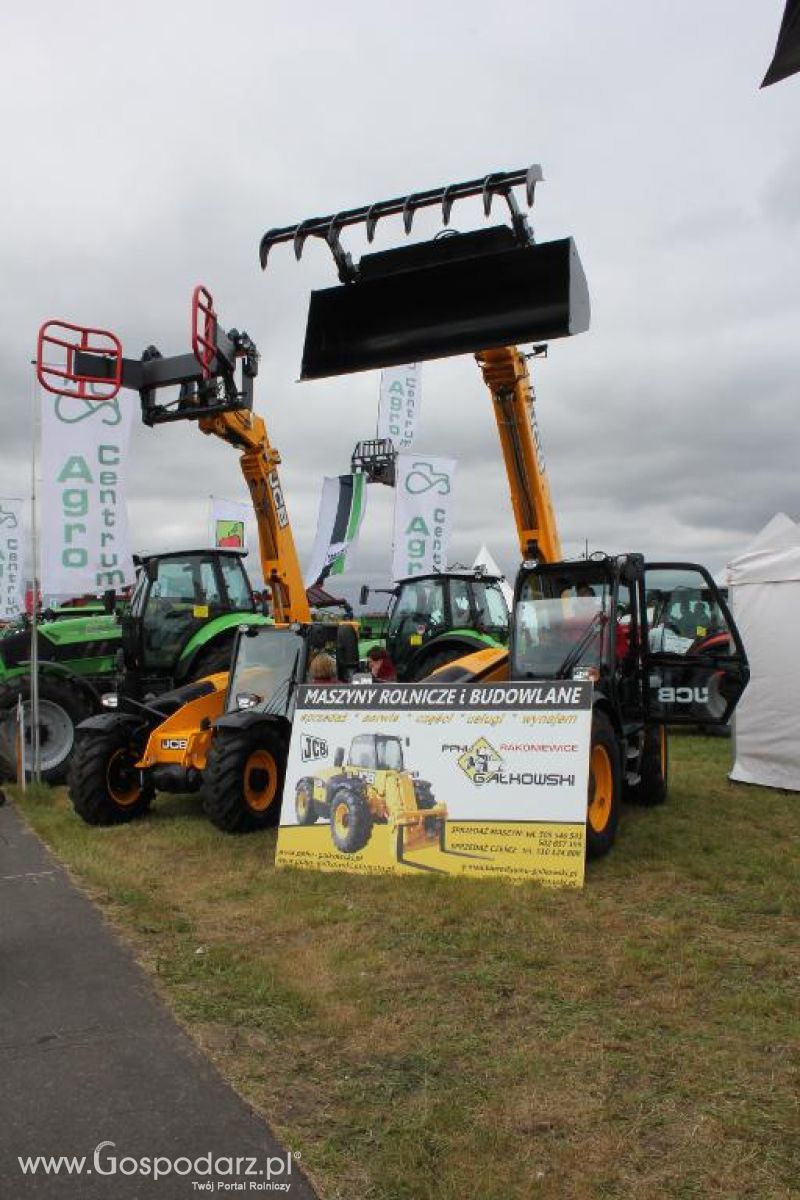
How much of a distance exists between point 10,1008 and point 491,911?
97.4 inches

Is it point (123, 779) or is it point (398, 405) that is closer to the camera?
point (123, 779)

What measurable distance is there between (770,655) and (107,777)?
251 inches

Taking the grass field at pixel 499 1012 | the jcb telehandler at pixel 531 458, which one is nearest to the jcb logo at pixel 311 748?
the grass field at pixel 499 1012

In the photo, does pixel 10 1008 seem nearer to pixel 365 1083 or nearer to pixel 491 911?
pixel 365 1083

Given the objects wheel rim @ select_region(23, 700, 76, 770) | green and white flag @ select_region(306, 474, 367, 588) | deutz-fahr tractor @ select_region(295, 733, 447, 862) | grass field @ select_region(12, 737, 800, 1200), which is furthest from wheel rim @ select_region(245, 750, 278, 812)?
green and white flag @ select_region(306, 474, 367, 588)

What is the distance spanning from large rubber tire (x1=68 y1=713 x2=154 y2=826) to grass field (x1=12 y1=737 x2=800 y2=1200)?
1.08m

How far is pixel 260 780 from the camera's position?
25.2 feet

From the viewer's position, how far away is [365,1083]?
3475mm

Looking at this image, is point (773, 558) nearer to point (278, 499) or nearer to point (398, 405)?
point (278, 499)

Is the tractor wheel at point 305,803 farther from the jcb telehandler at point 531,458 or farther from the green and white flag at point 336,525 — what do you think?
the green and white flag at point 336,525

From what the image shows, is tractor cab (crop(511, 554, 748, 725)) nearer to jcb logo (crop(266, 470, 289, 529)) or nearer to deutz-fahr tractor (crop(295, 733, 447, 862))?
deutz-fahr tractor (crop(295, 733, 447, 862))

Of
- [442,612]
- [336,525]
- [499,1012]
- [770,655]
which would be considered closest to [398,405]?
[336,525]

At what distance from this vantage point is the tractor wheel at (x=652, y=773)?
8.38 metres

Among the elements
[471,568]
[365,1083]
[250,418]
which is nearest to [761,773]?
[471,568]
